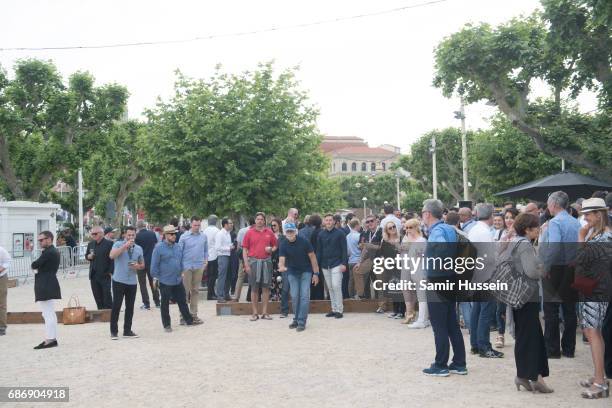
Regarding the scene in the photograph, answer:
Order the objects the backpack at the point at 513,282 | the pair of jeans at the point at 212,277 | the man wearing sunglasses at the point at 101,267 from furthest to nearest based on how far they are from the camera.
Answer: the pair of jeans at the point at 212,277 → the man wearing sunglasses at the point at 101,267 → the backpack at the point at 513,282

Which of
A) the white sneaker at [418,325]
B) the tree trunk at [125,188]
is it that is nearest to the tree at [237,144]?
the white sneaker at [418,325]

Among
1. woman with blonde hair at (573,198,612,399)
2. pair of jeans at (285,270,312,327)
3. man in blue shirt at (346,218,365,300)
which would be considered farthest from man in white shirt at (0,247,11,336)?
woman with blonde hair at (573,198,612,399)

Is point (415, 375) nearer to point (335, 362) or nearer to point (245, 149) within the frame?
point (335, 362)

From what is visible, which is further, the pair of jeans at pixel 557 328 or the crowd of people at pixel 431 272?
the pair of jeans at pixel 557 328

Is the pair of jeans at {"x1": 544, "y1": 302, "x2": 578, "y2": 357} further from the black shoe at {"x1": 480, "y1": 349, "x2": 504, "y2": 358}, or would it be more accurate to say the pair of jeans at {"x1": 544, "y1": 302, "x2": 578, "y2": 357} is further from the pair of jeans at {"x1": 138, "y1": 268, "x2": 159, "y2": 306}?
the pair of jeans at {"x1": 138, "y1": 268, "x2": 159, "y2": 306}

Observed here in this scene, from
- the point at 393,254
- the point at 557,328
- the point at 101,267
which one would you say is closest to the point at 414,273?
the point at 393,254

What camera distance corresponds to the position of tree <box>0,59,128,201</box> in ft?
106

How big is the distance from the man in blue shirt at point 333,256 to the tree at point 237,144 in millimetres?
9076

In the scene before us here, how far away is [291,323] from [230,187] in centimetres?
1050

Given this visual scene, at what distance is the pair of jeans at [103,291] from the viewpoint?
1412cm

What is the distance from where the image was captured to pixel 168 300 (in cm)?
1199

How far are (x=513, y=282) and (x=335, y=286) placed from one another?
633 centimetres

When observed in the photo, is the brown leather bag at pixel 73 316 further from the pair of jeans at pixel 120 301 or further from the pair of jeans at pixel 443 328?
the pair of jeans at pixel 443 328

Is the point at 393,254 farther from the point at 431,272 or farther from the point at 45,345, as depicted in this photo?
the point at 45,345
